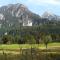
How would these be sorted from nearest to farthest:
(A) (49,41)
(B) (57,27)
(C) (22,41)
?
(A) (49,41)
(C) (22,41)
(B) (57,27)

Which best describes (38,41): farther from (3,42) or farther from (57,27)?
(57,27)

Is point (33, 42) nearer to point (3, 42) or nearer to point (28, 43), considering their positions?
point (28, 43)

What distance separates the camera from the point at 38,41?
12412 centimetres

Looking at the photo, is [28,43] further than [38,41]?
No

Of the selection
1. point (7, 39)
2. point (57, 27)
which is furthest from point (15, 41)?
point (57, 27)

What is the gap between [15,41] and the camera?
116250mm

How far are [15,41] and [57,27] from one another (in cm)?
8797

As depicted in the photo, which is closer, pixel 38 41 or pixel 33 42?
pixel 33 42

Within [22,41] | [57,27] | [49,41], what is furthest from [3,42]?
[57,27]

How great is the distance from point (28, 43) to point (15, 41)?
5.79m

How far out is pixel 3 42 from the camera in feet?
372

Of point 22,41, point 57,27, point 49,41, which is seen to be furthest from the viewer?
point 57,27

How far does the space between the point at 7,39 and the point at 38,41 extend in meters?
15.8

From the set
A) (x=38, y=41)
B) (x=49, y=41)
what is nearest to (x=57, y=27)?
(x=38, y=41)
